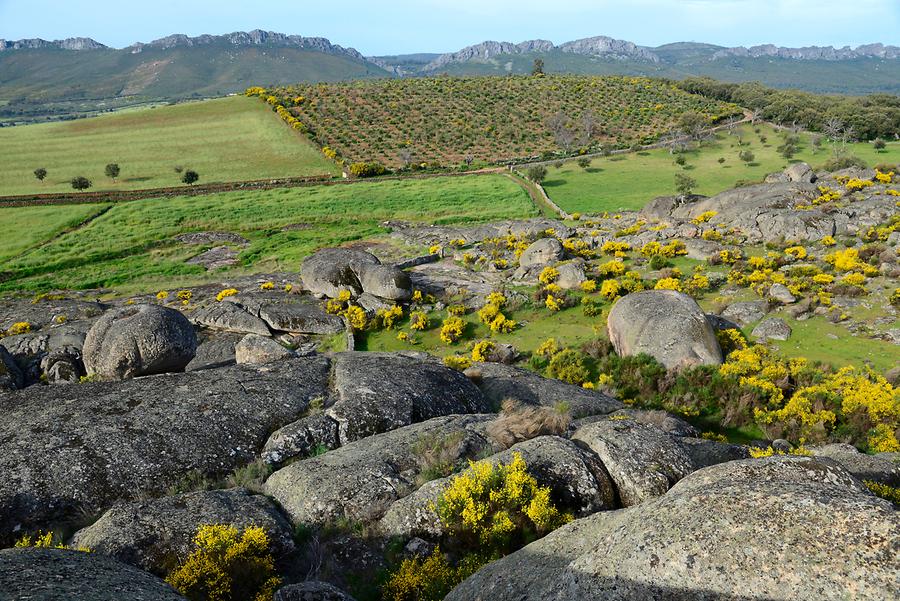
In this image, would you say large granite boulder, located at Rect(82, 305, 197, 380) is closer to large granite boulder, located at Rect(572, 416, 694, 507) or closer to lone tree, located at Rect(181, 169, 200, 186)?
large granite boulder, located at Rect(572, 416, 694, 507)

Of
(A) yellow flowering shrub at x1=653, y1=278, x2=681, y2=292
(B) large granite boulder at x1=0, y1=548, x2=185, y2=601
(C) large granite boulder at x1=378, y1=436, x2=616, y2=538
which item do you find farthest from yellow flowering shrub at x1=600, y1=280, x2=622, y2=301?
(B) large granite boulder at x1=0, y1=548, x2=185, y2=601

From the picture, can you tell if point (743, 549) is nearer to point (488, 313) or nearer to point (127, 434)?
point (127, 434)

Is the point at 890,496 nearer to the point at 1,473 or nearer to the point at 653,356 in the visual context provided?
the point at 653,356

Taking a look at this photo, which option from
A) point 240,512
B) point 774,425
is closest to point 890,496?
point 774,425

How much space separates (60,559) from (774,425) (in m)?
21.5

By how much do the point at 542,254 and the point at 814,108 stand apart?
371 feet

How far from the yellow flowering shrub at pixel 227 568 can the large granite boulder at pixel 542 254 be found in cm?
3260

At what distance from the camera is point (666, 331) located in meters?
23.5

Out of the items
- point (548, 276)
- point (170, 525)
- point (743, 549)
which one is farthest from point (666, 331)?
point (170, 525)

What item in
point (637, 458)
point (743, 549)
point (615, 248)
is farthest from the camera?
point (615, 248)

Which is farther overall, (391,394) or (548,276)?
(548,276)

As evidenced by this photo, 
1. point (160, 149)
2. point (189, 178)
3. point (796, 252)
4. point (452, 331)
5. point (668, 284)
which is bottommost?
point (452, 331)

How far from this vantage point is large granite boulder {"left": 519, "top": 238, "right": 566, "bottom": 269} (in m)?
39.7

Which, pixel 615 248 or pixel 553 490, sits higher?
pixel 553 490
